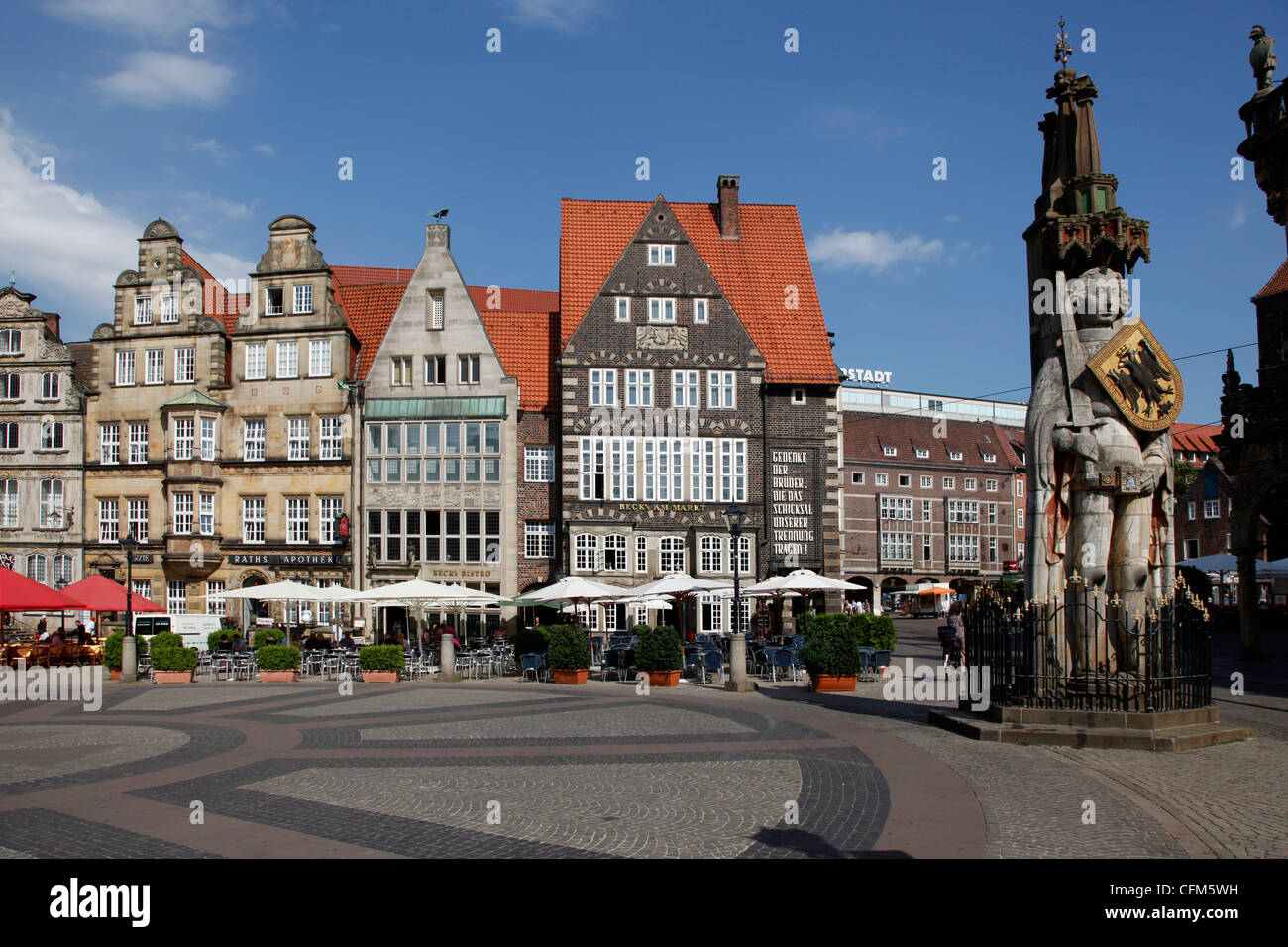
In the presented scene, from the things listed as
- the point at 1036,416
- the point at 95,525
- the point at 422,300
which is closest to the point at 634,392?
the point at 422,300

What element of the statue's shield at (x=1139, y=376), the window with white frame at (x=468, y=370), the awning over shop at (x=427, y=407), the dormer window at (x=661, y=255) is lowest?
the statue's shield at (x=1139, y=376)

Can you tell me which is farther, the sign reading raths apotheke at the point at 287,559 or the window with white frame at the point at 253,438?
the window with white frame at the point at 253,438

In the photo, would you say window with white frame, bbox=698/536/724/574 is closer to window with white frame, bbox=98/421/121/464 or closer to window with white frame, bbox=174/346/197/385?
window with white frame, bbox=174/346/197/385

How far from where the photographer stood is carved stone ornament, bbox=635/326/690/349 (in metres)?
42.2

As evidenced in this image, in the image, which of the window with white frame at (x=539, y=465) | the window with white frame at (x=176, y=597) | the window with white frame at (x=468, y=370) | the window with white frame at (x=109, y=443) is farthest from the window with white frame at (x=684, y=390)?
the window with white frame at (x=109, y=443)

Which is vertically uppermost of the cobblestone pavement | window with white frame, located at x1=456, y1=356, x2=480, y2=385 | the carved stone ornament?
the carved stone ornament

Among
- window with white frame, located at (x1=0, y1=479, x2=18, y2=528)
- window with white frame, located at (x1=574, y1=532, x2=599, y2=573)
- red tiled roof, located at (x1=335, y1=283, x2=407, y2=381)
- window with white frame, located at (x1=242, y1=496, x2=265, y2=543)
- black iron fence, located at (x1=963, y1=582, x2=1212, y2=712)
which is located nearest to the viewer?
black iron fence, located at (x1=963, y1=582, x2=1212, y2=712)

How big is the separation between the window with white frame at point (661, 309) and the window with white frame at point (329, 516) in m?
14.6

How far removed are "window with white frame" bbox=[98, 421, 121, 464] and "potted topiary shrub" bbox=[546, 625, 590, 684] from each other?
90.4ft

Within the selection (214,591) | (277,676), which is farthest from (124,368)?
(277,676)

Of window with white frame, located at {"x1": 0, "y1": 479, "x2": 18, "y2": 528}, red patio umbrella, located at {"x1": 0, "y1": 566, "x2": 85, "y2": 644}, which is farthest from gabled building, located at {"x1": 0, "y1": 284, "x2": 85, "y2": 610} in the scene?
red patio umbrella, located at {"x1": 0, "y1": 566, "x2": 85, "y2": 644}

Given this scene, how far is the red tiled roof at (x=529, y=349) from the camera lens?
44.4m

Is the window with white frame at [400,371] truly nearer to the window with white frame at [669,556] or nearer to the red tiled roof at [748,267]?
the red tiled roof at [748,267]
